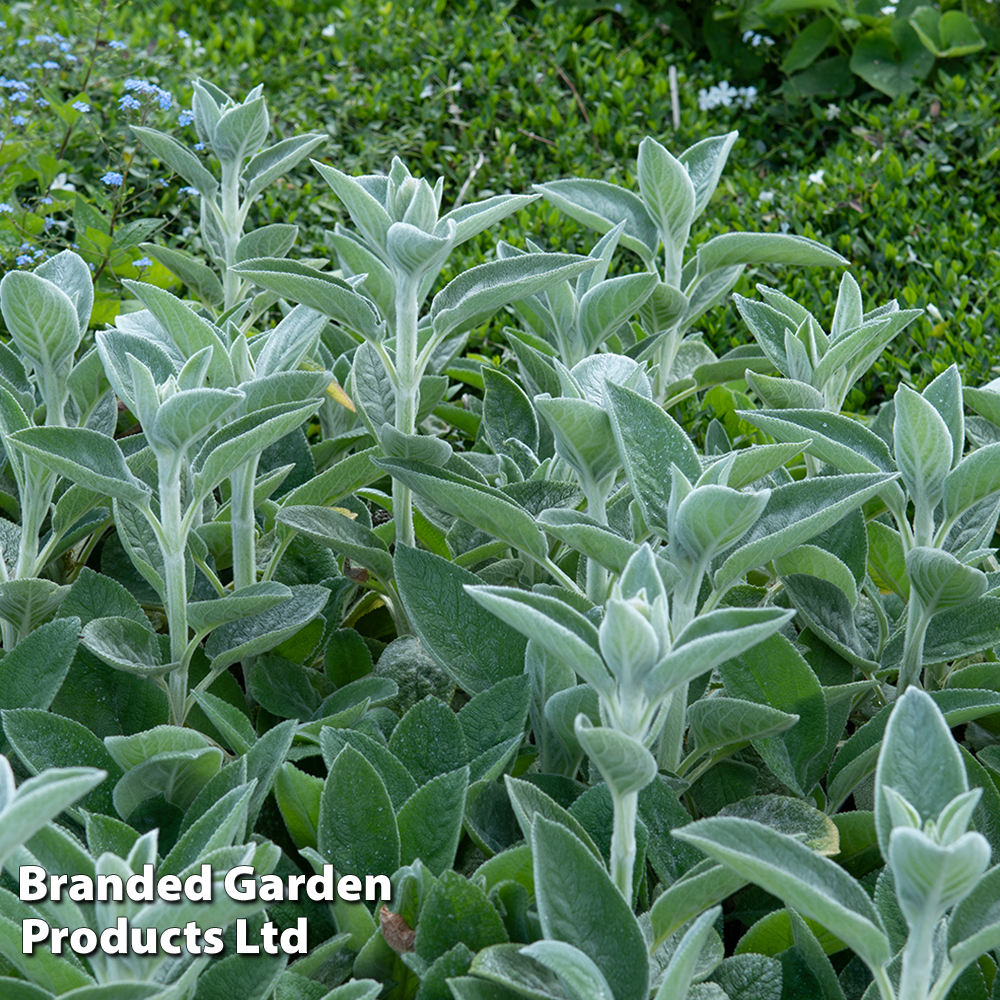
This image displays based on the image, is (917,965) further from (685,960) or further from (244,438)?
(244,438)

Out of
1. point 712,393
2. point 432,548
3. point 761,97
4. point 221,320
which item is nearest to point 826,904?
point 432,548

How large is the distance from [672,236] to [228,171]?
28.6 inches

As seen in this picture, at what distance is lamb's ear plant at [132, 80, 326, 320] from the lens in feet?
6.00

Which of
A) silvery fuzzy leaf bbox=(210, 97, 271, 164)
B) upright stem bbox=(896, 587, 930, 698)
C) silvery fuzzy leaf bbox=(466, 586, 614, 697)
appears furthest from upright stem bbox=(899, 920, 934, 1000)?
silvery fuzzy leaf bbox=(210, 97, 271, 164)

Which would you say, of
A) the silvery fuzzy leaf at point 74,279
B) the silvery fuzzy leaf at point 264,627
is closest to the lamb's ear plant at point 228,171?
the silvery fuzzy leaf at point 74,279

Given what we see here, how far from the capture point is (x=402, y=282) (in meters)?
1.43

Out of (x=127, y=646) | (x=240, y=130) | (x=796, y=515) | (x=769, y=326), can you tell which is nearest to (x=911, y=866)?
(x=796, y=515)

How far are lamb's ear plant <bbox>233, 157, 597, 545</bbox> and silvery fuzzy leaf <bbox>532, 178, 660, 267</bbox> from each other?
31 centimetres

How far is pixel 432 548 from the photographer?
63.5 inches

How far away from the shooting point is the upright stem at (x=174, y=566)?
122cm

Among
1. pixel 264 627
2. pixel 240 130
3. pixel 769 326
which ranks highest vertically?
pixel 240 130

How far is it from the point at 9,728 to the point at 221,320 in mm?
751

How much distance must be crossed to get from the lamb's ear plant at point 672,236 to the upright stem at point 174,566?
28.5 inches

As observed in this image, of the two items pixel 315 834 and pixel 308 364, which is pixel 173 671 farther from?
pixel 308 364
